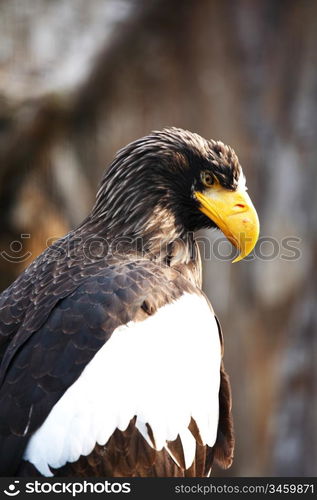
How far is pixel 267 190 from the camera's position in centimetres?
873

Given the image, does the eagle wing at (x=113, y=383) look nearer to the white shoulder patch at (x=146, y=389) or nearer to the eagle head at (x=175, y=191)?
the white shoulder patch at (x=146, y=389)

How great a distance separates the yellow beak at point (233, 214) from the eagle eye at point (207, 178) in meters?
0.02

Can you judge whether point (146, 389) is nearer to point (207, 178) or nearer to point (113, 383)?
point (113, 383)

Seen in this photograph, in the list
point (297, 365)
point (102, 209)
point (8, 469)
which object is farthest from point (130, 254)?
point (297, 365)

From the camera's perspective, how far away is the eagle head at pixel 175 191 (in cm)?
352

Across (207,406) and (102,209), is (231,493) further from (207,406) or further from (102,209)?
(102,209)

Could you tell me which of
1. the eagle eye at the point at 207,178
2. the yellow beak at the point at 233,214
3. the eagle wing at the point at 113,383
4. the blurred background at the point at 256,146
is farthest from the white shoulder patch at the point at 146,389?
the blurred background at the point at 256,146

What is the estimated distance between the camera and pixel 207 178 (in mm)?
3566

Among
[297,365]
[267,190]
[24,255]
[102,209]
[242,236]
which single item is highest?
[102,209]

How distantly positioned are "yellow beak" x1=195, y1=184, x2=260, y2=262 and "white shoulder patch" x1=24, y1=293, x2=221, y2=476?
0.32m

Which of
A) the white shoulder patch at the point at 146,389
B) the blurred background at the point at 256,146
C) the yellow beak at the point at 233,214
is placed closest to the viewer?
the white shoulder patch at the point at 146,389

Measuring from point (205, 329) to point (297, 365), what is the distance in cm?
582

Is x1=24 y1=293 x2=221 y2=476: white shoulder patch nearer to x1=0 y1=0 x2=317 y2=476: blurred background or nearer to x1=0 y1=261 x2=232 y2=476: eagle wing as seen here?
x1=0 y1=261 x2=232 y2=476: eagle wing

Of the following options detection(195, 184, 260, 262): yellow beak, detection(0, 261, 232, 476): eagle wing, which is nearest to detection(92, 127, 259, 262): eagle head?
detection(195, 184, 260, 262): yellow beak
